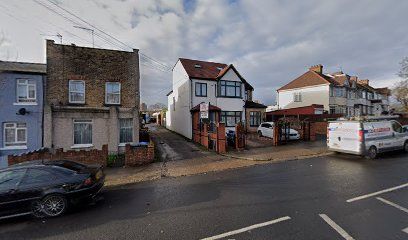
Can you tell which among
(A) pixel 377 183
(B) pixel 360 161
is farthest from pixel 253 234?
(B) pixel 360 161

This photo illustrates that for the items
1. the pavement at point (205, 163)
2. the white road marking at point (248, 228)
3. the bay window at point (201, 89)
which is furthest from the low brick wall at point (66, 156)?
the bay window at point (201, 89)

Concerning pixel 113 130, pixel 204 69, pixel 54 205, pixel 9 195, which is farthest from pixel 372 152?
pixel 204 69

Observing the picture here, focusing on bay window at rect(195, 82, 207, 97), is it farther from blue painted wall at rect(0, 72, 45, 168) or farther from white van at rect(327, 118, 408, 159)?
blue painted wall at rect(0, 72, 45, 168)

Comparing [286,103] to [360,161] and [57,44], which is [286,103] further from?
[57,44]

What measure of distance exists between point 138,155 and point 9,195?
22.1 ft

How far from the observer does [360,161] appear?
36.8ft

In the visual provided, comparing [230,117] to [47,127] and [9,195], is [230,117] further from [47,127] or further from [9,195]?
[9,195]

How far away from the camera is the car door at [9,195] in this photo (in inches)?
225

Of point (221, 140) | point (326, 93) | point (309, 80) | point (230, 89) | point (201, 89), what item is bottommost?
point (221, 140)

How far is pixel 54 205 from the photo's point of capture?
596 cm

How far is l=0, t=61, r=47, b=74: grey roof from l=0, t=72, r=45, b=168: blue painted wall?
26cm

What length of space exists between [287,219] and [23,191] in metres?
6.68

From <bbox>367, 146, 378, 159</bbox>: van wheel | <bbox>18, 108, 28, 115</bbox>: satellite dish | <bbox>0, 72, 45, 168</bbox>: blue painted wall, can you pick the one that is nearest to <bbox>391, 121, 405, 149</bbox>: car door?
<bbox>367, 146, 378, 159</bbox>: van wheel

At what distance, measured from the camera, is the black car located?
580cm
